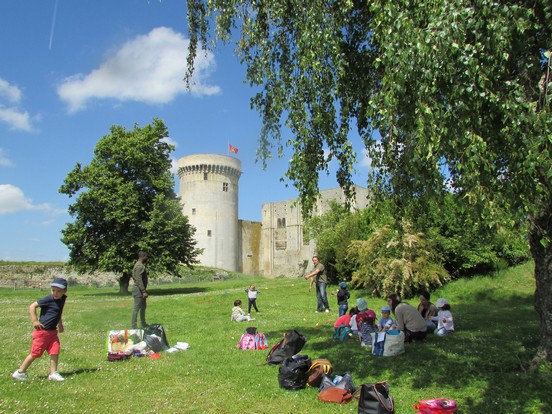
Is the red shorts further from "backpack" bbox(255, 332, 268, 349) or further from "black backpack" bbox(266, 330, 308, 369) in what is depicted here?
"backpack" bbox(255, 332, 268, 349)

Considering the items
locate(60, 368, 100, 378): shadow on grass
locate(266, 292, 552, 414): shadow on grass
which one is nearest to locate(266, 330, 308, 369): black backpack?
locate(266, 292, 552, 414): shadow on grass

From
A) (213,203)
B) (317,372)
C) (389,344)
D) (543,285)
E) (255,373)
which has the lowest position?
(255,373)

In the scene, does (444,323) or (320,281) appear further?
(320,281)

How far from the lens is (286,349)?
8.47m

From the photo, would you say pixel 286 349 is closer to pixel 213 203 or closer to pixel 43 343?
pixel 43 343

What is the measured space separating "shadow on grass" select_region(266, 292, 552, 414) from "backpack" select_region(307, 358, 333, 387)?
734 mm

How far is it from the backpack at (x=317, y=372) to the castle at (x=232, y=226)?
51.8 m

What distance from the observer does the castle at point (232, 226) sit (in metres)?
62.8

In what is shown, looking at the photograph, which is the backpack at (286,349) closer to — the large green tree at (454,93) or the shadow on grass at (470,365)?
the shadow on grass at (470,365)

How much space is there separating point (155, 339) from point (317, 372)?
4102 mm

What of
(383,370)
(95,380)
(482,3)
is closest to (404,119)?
(482,3)

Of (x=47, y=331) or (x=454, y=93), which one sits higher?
(x=454, y=93)

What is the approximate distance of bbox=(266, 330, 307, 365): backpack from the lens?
27.6 feet

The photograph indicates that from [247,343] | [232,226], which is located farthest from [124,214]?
[232,226]
